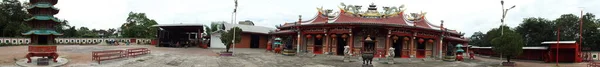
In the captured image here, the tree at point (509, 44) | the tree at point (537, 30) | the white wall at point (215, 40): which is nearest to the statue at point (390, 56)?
the tree at point (509, 44)

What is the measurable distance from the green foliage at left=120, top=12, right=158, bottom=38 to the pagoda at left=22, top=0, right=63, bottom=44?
119 ft

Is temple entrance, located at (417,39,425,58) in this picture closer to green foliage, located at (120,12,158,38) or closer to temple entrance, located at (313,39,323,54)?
temple entrance, located at (313,39,323,54)

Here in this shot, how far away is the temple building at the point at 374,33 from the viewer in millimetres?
20594

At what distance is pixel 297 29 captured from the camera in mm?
23656

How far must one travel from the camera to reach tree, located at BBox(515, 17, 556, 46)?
4484cm

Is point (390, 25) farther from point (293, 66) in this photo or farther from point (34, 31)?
point (34, 31)

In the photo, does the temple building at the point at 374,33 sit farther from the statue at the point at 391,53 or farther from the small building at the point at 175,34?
the small building at the point at 175,34

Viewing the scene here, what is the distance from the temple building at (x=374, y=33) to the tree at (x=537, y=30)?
93.6 ft

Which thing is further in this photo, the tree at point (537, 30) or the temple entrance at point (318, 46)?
the tree at point (537, 30)

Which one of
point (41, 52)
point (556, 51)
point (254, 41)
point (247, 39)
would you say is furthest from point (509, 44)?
point (254, 41)

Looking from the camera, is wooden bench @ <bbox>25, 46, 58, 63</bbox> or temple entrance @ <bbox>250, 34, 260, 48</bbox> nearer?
wooden bench @ <bbox>25, 46, 58, 63</bbox>

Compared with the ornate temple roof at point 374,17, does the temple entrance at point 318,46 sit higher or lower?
lower

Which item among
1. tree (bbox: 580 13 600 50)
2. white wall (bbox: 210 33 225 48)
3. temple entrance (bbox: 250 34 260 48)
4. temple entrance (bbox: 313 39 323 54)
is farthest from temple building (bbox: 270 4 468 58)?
tree (bbox: 580 13 600 50)

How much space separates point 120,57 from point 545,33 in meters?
48.2
